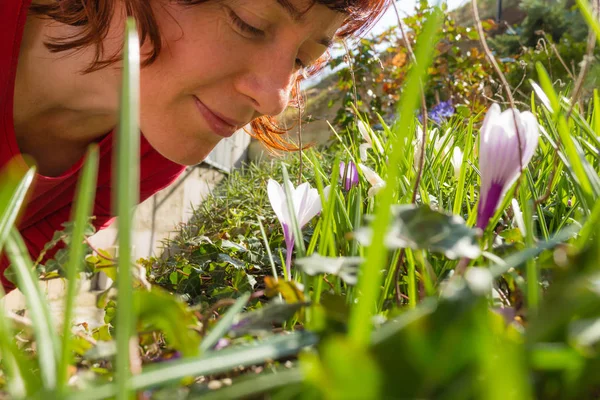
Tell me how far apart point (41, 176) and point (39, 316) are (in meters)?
1.45

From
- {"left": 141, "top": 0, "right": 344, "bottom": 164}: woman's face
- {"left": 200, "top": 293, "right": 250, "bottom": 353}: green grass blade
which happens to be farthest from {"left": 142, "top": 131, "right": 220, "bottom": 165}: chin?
{"left": 200, "top": 293, "right": 250, "bottom": 353}: green grass blade

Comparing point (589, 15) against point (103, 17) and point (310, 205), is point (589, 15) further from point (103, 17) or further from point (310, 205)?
point (103, 17)

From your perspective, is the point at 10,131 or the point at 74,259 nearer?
the point at 74,259

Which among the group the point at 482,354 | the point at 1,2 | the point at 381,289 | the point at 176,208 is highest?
the point at 1,2

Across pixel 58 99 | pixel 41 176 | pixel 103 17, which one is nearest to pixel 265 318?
pixel 103 17

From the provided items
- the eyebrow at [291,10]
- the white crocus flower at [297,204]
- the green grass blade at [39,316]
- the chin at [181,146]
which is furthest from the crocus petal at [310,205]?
the chin at [181,146]

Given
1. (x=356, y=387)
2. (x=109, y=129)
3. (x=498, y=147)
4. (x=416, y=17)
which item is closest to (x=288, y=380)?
(x=356, y=387)

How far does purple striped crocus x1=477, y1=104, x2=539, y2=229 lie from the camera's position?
1.28ft

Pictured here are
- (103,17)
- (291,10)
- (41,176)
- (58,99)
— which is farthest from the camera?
(58,99)

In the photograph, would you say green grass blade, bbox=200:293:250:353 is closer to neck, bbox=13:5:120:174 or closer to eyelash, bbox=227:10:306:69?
eyelash, bbox=227:10:306:69

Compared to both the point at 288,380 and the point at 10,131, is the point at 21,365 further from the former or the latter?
the point at 10,131

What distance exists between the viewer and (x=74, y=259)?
220mm

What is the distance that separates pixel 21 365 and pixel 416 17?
4499 mm

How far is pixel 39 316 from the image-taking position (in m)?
0.23
